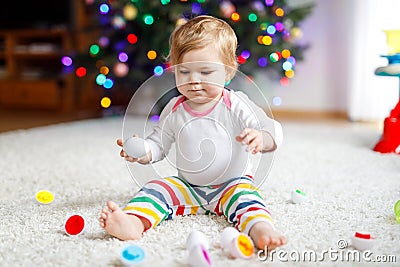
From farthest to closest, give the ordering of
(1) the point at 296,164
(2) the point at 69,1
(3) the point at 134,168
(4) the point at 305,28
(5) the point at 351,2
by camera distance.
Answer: (2) the point at 69,1, (4) the point at 305,28, (5) the point at 351,2, (1) the point at 296,164, (3) the point at 134,168

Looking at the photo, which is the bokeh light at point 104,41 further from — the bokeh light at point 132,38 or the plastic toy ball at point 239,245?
the plastic toy ball at point 239,245

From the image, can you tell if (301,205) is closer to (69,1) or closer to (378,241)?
(378,241)

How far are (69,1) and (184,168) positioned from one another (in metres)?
2.76

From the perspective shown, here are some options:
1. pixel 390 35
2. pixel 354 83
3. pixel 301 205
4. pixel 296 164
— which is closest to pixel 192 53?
pixel 301 205

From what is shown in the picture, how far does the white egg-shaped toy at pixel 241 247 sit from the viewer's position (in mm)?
860

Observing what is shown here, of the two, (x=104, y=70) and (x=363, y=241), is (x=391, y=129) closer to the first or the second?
(x=363, y=241)

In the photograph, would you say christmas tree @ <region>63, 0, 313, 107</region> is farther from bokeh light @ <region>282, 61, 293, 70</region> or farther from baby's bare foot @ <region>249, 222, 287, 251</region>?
baby's bare foot @ <region>249, 222, 287, 251</region>

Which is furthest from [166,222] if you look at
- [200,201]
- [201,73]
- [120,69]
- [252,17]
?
[120,69]

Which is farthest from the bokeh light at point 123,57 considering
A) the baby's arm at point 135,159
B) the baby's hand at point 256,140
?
the baby's hand at point 256,140

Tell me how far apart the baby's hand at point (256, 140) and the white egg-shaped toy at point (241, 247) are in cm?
18

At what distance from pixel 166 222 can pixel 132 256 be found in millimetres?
247

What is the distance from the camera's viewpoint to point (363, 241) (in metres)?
0.90

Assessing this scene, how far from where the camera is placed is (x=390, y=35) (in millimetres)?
1966

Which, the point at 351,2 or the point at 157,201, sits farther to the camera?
the point at 351,2
